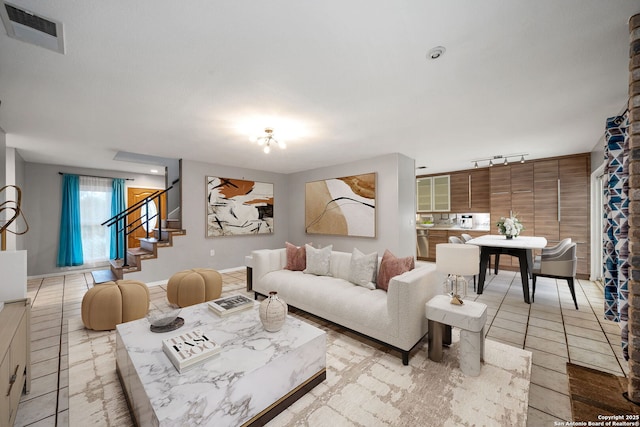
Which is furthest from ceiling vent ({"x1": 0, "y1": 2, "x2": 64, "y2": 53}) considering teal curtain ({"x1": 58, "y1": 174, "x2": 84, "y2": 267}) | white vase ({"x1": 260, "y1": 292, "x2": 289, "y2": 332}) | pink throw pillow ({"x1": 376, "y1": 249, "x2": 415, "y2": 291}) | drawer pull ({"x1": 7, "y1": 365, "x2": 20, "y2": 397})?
teal curtain ({"x1": 58, "y1": 174, "x2": 84, "y2": 267})

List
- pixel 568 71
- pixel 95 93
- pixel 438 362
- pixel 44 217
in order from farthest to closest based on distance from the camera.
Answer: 1. pixel 44 217
2. pixel 95 93
3. pixel 438 362
4. pixel 568 71

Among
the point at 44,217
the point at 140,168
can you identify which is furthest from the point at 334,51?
the point at 44,217

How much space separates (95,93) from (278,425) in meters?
3.05

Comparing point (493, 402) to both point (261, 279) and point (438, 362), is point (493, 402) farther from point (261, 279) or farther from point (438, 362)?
point (261, 279)

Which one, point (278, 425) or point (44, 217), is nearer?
point (278, 425)

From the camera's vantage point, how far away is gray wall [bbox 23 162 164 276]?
203 inches

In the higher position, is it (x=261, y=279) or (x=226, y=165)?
(x=226, y=165)

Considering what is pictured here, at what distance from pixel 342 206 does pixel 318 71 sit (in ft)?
12.1

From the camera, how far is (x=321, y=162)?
5422mm

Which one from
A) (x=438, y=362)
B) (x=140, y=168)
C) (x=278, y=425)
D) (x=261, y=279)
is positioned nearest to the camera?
(x=278, y=425)

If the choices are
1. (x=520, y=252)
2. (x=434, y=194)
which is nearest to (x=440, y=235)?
(x=434, y=194)

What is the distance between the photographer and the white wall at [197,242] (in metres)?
4.76

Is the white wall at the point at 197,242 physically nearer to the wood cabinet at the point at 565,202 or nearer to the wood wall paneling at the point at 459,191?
the wood wall paneling at the point at 459,191

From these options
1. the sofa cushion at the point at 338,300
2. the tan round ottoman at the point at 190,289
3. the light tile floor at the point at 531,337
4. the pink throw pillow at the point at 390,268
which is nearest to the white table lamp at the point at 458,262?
the pink throw pillow at the point at 390,268
